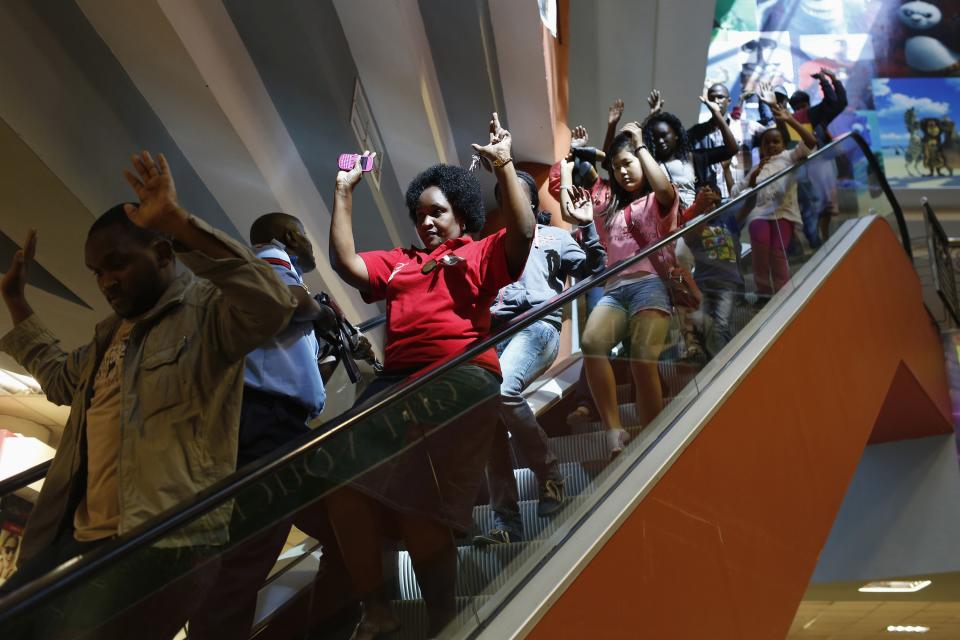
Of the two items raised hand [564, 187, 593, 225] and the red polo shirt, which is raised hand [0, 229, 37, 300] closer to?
the red polo shirt

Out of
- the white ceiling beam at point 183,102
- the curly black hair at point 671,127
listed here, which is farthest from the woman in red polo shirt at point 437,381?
the white ceiling beam at point 183,102

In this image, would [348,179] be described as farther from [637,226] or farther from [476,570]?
[637,226]

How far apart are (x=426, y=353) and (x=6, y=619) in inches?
65.2

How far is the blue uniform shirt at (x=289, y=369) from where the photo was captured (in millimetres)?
2748

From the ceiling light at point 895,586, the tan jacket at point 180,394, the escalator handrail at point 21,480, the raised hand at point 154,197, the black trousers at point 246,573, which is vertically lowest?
the ceiling light at point 895,586

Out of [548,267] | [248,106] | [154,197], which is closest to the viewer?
Result: [154,197]

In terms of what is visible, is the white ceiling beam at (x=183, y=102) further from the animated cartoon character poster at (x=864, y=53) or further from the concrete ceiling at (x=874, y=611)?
the animated cartoon character poster at (x=864, y=53)

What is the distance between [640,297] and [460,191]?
2.68 ft

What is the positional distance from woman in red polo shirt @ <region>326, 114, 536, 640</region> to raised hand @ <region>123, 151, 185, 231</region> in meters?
0.69

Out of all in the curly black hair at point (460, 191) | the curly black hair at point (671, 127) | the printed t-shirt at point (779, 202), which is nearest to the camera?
the curly black hair at point (460, 191)

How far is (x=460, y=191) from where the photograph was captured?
139 inches

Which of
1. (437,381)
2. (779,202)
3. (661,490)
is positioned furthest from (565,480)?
(779,202)

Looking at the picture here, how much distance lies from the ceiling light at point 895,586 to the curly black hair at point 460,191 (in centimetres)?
602

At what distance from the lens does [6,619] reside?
1.44 m
